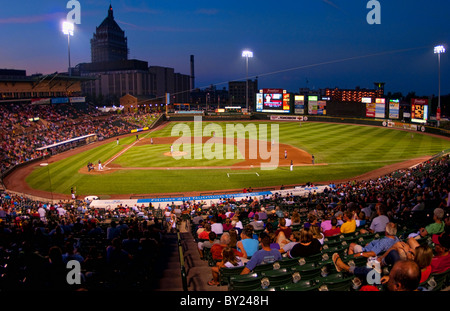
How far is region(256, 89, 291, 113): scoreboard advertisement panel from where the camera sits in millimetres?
87625

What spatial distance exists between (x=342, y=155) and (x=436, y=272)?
4094 cm

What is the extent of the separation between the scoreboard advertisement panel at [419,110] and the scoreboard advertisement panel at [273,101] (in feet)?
99.8

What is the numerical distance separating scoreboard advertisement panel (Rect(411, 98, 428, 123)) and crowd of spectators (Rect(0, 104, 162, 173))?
176 feet

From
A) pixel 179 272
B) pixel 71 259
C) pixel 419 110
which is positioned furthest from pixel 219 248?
pixel 419 110

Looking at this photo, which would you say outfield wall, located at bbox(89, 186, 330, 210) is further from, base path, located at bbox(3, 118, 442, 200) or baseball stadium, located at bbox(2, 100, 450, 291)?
base path, located at bbox(3, 118, 442, 200)

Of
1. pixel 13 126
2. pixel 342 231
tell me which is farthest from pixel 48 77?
pixel 342 231

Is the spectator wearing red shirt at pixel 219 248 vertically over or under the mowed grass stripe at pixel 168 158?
over

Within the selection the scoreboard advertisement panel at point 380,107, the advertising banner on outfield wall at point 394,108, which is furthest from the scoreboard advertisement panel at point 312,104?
the advertising banner on outfield wall at point 394,108

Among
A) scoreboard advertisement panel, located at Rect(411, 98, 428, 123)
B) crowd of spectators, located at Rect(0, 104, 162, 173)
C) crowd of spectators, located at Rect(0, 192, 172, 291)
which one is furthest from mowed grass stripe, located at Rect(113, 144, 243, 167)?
scoreboard advertisement panel, located at Rect(411, 98, 428, 123)

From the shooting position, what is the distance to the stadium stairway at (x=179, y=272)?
7547 mm

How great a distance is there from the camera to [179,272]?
8555 mm

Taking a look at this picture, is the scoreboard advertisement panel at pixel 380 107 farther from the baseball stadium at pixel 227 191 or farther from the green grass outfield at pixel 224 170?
the green grass outfield at pixel 224 170

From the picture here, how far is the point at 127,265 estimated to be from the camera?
7801mm

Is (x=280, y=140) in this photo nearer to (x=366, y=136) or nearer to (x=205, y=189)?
(x=366, y=136)
